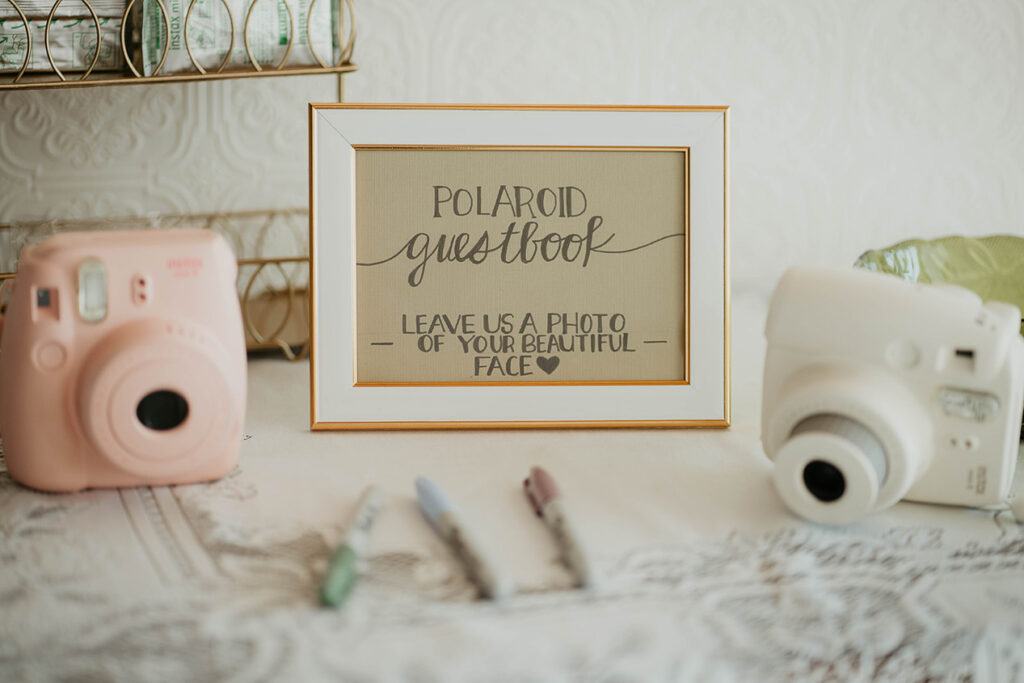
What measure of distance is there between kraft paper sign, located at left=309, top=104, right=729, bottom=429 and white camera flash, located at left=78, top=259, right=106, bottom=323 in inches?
6.4

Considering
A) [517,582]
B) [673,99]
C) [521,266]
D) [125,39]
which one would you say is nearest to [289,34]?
[125,39]

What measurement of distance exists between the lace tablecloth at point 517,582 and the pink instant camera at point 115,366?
0.03 metres

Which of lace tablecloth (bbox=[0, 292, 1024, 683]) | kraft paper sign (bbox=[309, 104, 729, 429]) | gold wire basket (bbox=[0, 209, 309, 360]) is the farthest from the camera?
gold wire basket (bbox=[0, 209, 309, 360])

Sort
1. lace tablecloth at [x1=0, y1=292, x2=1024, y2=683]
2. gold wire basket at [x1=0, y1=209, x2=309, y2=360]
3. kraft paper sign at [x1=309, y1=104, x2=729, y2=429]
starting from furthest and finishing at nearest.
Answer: gold wire basket at [x1=0, y1=209, x2=309, y2=360] → kraft paper sign at [x1=309, y1=104, x2=729, y2=429] → lace tablecloth at [x1=0, y1=292, x2=1024, y2=683]

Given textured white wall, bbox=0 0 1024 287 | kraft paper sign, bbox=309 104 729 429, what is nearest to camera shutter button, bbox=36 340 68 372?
kraft paper sign, bbox=309 104 729 429

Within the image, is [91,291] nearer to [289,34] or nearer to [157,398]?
[157,398]

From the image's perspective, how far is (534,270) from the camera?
636mm

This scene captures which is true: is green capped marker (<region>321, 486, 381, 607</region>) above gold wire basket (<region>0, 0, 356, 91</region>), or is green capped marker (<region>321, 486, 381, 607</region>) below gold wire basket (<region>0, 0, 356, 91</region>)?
below

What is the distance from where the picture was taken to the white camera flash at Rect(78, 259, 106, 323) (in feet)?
1.64

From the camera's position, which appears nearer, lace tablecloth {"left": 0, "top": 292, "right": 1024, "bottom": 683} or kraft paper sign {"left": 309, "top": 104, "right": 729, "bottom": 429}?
lace tablecloth {"left": 0, "top": 292, "right": 1024, "bottom": 683}

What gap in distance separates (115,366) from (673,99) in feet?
2.11

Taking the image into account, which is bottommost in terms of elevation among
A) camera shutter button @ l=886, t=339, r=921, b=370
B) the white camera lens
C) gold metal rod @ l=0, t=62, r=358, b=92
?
the white camera lens

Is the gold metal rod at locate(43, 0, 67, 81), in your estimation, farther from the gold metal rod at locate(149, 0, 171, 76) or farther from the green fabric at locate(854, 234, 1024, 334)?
the green fabric at locate(854, 234, 1024, 334)

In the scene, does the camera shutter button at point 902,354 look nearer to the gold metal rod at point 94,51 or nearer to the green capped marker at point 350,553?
the green capped marker at point 350,553
